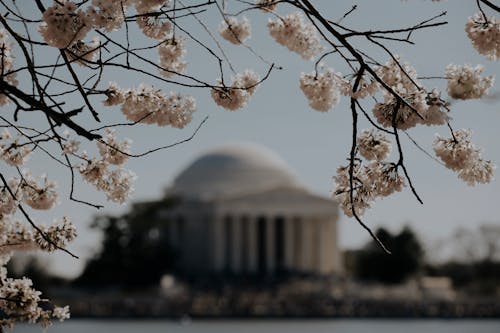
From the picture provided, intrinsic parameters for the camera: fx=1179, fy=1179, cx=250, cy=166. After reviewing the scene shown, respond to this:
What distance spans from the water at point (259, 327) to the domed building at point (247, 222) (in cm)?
2654

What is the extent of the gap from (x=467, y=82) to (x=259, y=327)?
2821 inches

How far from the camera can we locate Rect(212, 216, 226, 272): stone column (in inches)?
4796

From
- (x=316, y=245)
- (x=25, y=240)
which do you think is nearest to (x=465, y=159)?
(x=25, y=240)

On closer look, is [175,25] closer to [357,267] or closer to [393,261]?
[393,261]

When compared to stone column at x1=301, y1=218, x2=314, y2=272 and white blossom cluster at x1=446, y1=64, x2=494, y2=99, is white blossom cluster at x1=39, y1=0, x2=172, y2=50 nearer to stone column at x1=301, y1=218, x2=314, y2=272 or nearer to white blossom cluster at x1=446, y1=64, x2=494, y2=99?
white blossom cluster at x1=446, y1=64, x2=494, y2=99

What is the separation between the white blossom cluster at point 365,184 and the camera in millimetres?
9188

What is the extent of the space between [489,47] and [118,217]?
103m

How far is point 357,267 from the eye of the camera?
395 feet

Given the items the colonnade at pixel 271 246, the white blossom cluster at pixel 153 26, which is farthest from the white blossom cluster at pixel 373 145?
the colonnade at pixel 271 246

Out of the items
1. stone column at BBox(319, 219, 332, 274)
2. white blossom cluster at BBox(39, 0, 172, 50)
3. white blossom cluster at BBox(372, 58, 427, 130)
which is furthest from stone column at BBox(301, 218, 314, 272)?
white blossom cluster at BBox(39, 0, 172, 50)

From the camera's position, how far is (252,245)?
401 feet

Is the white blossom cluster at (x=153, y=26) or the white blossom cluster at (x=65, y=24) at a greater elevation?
the white blossom cluster at (x=153, y=26)

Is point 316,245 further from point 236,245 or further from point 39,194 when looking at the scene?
point 39,194

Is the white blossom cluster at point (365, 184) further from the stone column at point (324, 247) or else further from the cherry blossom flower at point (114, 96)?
the stone column at point (324, 247)
